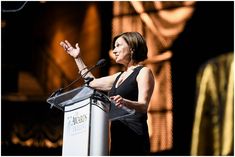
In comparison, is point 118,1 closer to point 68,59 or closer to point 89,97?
point 68,59

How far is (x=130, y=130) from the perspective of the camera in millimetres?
2420

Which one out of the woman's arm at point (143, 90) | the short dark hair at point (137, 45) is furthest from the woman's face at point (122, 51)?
the woman's arm at point (143, 90)

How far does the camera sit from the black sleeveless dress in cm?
241

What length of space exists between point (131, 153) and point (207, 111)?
4.62 metres

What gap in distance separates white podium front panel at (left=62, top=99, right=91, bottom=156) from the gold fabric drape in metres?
4.44

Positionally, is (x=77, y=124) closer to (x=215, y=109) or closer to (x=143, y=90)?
(x=143, y=90)

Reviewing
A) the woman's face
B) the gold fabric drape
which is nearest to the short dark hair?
the woman's face

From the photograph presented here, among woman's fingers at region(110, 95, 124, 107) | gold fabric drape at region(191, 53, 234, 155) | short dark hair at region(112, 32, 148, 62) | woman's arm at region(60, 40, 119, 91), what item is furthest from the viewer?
gold fabric drape at region(191, 53, 234, 155)

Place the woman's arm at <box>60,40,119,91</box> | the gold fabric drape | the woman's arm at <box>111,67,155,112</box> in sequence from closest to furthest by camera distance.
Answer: the woman's arm at <box>111,67,155,112</box>, the woman's arm at <box>60,40,119,91</box>, the gold fabric drape

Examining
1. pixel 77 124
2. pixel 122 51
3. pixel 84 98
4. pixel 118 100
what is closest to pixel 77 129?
pixel 77 124

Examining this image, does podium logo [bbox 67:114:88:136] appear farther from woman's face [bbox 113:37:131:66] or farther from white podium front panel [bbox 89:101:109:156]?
woman's face [bbox 113:37:131:66]

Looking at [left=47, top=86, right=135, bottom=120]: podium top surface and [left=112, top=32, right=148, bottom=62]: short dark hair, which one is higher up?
[left=112, top=32, right=148, bottom=62]: short dark hair

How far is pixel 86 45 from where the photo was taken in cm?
842

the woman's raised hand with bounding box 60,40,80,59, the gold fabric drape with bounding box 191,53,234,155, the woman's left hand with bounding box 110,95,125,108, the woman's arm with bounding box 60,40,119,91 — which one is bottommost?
the woman's left hand with bounding box 110,95,125,108
